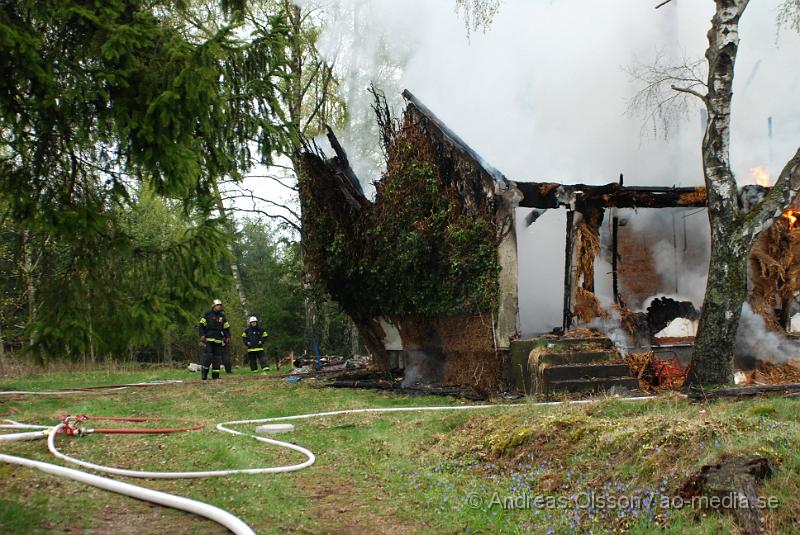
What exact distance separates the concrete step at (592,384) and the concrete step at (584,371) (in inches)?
3.5

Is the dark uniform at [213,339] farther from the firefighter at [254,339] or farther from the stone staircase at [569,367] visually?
the stone staircase at [569,367]

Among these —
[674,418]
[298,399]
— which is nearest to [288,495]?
[674,418]

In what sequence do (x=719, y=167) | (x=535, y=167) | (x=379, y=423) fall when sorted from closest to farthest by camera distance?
(x=379, y=423)
(x=719, y=167)
(x=535, y=167)

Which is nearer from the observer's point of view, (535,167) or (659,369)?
(659,369)

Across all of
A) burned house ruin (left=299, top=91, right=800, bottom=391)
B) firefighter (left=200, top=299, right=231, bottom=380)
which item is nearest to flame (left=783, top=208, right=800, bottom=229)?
burned house ruin (left=299, top=91, right=800, bottom=391)

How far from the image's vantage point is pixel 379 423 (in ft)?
28.8

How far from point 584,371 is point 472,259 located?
2.64 m

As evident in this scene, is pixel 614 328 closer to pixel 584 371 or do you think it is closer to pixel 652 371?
pixel 652 371

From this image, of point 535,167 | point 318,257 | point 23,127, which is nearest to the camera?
point 23,127

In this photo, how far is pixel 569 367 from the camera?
10445 mm

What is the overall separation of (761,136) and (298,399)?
12.0 m

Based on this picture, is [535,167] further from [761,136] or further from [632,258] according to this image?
[761,136]

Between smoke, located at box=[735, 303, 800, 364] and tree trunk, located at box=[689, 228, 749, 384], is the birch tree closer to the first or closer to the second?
tree trunk, located at box=[689, 228, 749, 384]

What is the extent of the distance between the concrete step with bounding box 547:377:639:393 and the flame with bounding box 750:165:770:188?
216 inches
